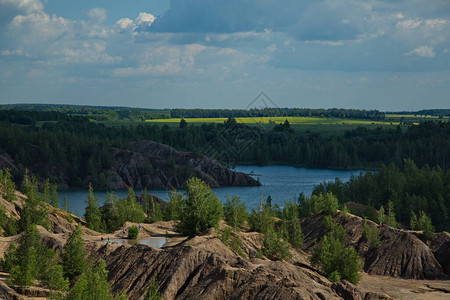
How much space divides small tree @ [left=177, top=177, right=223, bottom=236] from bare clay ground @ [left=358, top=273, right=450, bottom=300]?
66.0ft

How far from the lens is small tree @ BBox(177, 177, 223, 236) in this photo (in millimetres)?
85000

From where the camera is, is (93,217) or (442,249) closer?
(442,249)

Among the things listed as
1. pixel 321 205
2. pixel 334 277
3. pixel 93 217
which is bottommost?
pixel 334 277

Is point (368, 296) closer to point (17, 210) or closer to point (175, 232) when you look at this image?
point (175, 232)

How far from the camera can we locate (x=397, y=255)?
93938 millimetres

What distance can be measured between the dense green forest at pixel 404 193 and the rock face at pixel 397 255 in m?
27.9

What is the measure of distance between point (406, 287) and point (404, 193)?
221 ft

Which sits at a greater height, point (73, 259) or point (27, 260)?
point (27, 260)

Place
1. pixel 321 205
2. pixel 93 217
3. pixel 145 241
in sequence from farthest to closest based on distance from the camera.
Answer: pixel 321 205, pixel 93 217, pixel 145 241

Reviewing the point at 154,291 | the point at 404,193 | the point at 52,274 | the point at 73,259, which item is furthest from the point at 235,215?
the point at 404,193

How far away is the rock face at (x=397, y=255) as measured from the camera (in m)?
91.4

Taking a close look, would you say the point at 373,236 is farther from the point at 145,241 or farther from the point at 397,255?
the point at 145,241

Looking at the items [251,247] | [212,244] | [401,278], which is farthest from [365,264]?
[212,244]

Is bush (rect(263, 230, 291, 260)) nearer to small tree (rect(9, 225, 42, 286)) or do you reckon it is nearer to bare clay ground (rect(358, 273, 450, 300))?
bare clay ground (rect(358, 273, 450, 300))
